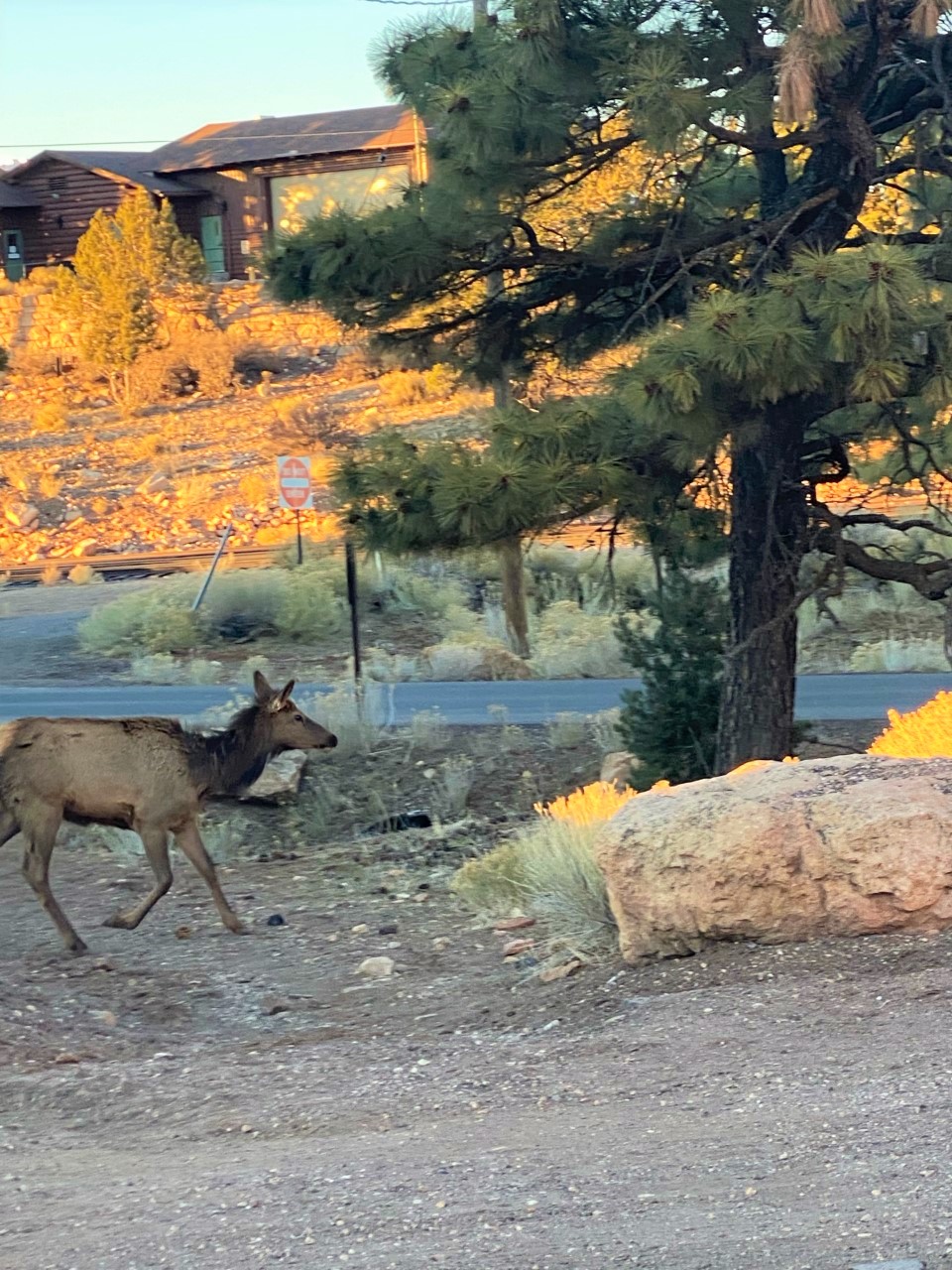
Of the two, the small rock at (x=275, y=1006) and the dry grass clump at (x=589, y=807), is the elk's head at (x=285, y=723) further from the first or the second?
the small rock at (x=275, y=1006)

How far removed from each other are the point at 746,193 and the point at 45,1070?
938 cm

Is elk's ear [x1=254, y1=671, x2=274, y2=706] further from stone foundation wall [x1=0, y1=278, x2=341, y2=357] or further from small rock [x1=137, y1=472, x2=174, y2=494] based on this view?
stone foundation wall [x1=0, y1=278, x2=341, y2=357]

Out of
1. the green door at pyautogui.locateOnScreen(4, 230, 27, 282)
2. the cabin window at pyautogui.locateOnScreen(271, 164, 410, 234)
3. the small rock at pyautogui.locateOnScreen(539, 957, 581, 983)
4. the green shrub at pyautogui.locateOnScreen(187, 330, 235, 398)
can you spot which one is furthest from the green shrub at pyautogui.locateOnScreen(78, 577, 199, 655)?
the green door at pyautogui.locateOnScreen(4, 230, 27, 282)

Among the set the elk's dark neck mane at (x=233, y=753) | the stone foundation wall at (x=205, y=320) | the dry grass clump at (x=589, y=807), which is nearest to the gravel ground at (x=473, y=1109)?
the dry grass clump at (x=589, y=807)

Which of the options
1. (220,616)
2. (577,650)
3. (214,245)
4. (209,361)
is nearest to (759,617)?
(577,650)

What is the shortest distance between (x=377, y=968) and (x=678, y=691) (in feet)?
16.7

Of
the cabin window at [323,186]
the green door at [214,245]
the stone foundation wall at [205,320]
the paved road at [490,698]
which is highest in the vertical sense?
the cabin window at [323,186]

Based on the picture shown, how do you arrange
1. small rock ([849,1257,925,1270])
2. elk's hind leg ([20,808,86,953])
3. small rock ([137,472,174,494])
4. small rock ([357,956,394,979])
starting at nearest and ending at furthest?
small rock ([849,1257,925,1270]) → small rock ([357,956,394,979]) → elk's hind leg ([20,808,86,953]) → small rock ([137,472,174,494])

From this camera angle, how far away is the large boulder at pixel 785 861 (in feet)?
25.6

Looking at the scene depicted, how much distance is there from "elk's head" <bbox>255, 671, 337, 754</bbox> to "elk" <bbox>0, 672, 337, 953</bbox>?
0.45m

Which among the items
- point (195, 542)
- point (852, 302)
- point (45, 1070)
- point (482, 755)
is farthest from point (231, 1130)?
point (195, 542)

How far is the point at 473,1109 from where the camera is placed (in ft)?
21.2

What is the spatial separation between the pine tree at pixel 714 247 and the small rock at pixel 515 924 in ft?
9.34

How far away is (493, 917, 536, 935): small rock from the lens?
413 inches
